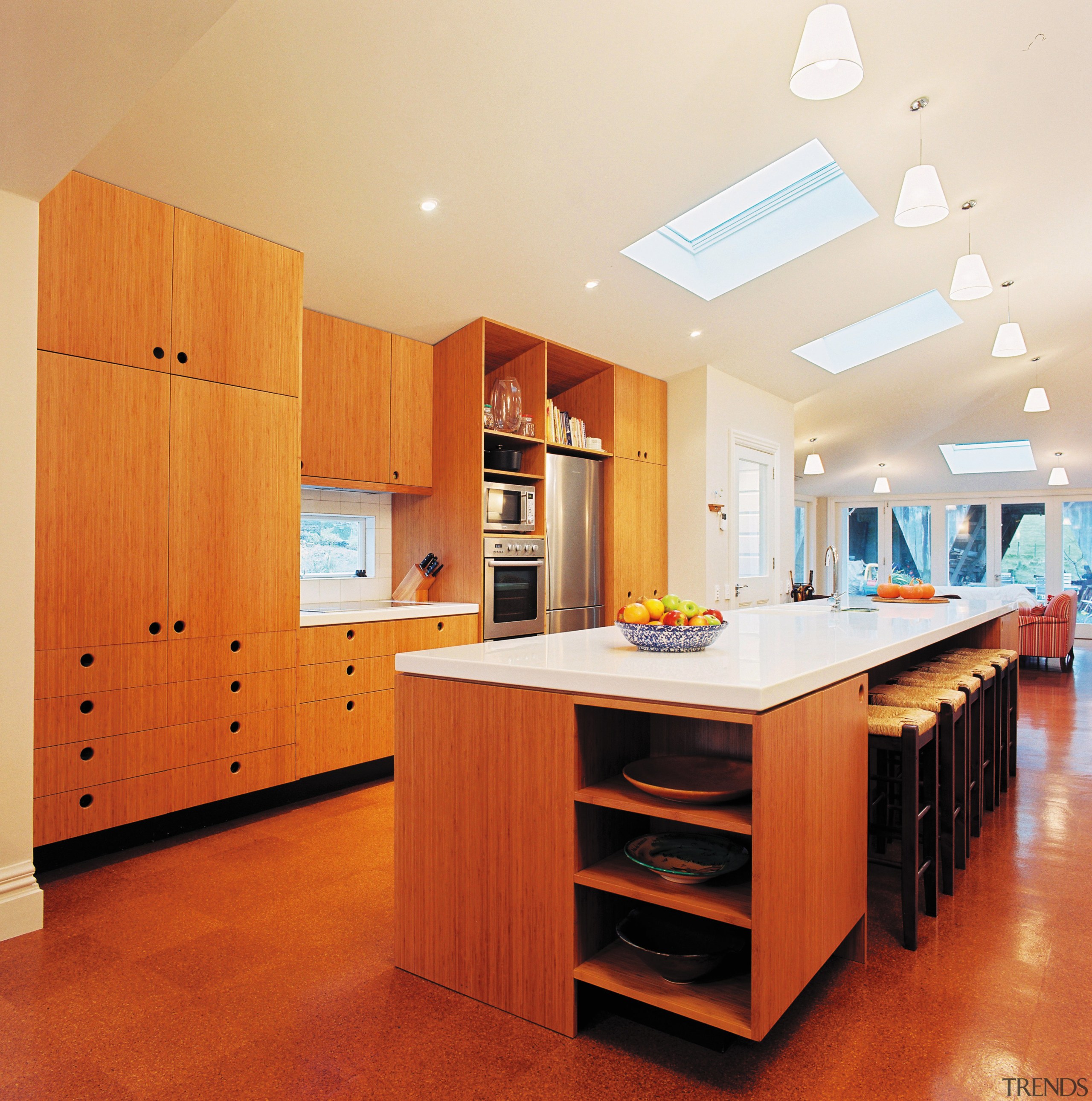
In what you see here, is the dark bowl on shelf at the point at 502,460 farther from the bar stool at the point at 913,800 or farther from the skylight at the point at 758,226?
the bar stool at the point at 913,800

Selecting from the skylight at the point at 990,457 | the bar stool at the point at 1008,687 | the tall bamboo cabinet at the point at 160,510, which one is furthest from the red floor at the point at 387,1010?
the skylight at the point at 990,457

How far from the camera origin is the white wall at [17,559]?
216 centimetres

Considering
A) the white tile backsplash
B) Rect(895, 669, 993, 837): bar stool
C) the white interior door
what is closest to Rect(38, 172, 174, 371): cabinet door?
the white tile backsplash

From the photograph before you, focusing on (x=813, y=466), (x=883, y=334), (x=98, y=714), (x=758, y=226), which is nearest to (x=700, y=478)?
(x=758, y=226)

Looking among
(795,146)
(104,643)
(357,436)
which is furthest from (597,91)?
(104,643)

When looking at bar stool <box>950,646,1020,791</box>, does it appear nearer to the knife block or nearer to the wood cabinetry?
the knife block

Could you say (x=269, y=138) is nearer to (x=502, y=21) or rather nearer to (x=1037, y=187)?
(x=502, y=21)

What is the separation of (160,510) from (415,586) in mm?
1730

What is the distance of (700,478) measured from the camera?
5.60 m

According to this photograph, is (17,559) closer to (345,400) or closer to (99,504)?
(99,504)

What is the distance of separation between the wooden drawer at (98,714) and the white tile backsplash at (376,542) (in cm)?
128

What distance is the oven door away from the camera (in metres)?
4.28

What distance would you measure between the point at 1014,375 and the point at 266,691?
825cm

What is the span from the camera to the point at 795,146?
3449mm
